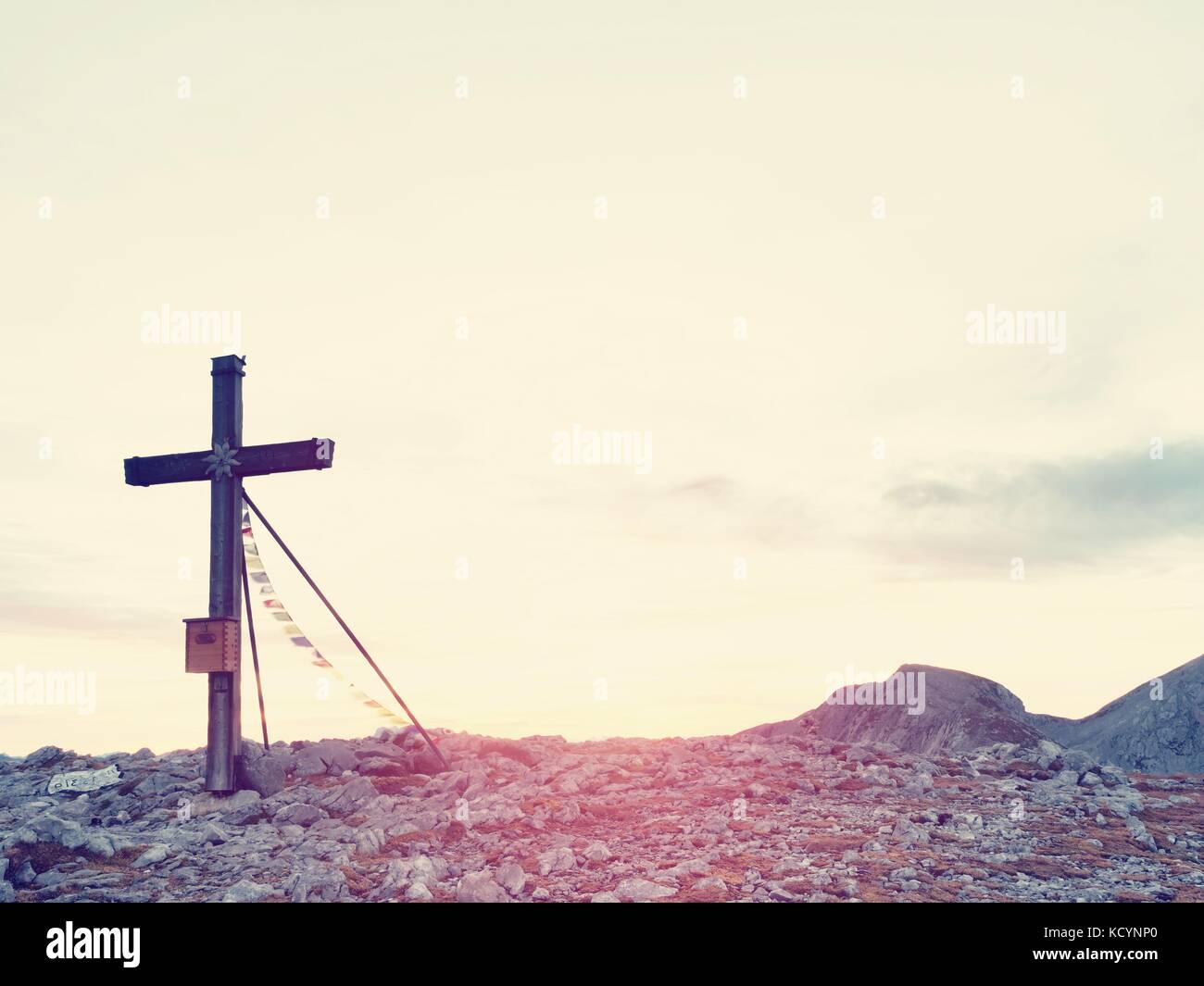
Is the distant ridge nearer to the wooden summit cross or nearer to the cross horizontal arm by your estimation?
the wooden summit cross

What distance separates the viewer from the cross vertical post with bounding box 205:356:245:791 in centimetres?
1733

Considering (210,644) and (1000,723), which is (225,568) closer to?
(210,644)

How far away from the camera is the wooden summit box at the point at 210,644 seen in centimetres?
1734

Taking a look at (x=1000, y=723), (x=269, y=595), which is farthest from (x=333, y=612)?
(x=1000, y=723)

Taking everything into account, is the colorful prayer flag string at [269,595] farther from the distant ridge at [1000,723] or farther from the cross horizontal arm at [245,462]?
the distant ridge at [1000,723]

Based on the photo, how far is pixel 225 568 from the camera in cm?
1780

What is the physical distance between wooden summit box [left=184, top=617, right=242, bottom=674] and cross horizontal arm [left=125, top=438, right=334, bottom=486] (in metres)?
2.71

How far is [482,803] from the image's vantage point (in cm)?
1673

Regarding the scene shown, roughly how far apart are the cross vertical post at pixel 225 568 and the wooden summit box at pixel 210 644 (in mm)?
194

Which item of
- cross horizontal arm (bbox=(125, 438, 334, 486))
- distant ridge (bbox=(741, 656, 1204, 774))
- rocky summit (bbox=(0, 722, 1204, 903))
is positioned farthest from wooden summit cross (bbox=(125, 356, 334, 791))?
distant ridge (bbox=(741, 656, 1204, 774))

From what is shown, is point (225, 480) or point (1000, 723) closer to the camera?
point (225, 480)

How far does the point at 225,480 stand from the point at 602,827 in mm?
9108

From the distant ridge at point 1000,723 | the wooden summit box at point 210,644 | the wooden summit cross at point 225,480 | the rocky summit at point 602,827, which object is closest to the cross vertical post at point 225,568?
the wooden summit cross at point 225,480
